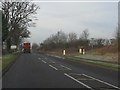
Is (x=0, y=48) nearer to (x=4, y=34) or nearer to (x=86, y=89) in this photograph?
(x=4, y=34)

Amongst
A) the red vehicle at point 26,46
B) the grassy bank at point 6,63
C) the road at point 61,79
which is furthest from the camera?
the red vehicle at point 26,46

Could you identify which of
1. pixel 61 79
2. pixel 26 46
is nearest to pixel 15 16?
pixel 26 46

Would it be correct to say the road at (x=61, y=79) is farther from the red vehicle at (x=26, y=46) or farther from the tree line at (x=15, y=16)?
the red vehicle at (x=26, y=46)

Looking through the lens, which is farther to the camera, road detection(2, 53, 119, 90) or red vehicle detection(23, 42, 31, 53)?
red vehicle detection(23, 42, 31, 53)

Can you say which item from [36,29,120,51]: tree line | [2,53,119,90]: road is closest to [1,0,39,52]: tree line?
[36,29,120,51]: tree line

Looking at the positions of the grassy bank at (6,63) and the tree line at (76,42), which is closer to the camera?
the grassy bank at (6,63)

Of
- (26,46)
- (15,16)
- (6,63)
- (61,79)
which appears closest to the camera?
(61,79)

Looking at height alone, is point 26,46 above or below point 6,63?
above

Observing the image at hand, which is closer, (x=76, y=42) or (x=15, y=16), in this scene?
(x=15, y=16)

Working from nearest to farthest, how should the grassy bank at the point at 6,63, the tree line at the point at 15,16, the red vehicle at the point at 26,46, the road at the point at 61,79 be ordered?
the road at the point at 61,79
the grassy bank at the point at 6,63
the tree line at the point at 15,16
the red vehicle at the point at 26,46

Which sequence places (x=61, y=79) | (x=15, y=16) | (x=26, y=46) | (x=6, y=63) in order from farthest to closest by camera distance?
(x=26, y=46)
(x=15, y=16)
(x=6, y=63)
(x=61, y=79)

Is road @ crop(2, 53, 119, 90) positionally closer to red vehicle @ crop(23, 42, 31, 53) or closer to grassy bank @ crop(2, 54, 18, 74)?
grassy bank @ crop(2, 54, 18, 74)

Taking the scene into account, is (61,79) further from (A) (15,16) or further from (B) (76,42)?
(B) (76,42)

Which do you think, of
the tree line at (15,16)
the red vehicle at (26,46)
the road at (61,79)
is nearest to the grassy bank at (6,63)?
the road at (61,79)
